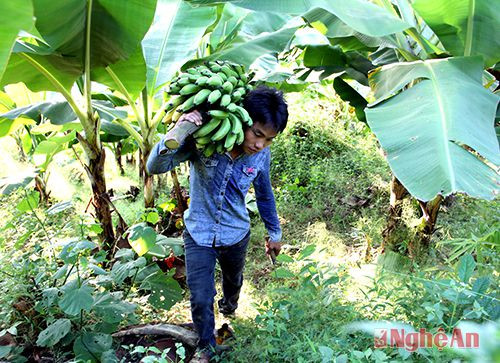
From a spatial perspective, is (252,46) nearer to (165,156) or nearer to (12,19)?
(165,156)

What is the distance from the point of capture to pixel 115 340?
215 cm

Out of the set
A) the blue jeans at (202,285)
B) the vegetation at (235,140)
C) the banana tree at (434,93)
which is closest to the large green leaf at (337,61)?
the vegetation at (235,140)

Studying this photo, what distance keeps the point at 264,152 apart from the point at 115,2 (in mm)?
997

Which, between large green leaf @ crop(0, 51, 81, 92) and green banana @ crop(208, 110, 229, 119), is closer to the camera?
green banana @ crop(208, 110, 229, 119)

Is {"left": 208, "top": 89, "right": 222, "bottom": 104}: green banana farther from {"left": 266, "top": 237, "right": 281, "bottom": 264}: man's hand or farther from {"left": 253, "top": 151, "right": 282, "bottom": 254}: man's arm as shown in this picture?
{"left": 266, "top": 237, "right": 281, "bottom": 264}: man's hand

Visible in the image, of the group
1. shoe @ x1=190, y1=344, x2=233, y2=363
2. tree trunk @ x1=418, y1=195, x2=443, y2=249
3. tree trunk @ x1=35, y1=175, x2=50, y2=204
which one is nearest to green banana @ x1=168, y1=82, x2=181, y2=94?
shoe @ x1=190, y1=344, x2=233, y2=363

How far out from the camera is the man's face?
→ 1.76 meters

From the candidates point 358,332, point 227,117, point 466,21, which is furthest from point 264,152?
point 466,21

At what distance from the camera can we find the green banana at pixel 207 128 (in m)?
1.64

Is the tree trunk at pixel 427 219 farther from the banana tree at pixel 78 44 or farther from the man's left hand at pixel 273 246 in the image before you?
the banana tree at pixel 78 44

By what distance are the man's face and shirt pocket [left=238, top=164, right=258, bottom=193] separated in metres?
0.19

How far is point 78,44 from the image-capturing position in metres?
1.97

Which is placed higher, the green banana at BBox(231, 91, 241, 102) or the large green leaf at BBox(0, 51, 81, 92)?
the large green leaf at BBox(0, 51, 81, 92)

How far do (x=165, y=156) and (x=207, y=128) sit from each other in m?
0.24
